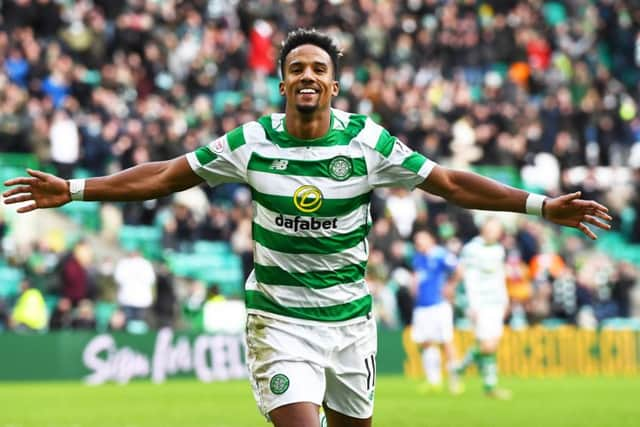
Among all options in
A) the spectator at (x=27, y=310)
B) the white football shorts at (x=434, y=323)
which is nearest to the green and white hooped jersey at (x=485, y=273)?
the white football shorts at (x=434, y=323)

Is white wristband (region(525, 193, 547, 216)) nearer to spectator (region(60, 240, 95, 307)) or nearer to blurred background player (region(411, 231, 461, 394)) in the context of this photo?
blurred background player (region(411, 231, 461, 394))

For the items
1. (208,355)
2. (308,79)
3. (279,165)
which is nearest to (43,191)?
(279,165)

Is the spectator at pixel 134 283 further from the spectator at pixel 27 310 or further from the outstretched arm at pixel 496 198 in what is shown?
the outstretched arm at pixel 496 198

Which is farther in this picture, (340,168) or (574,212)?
(574,212)

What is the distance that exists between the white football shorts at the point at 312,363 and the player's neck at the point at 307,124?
0.99 meters

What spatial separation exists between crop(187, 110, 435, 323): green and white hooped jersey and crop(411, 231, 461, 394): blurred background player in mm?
12897

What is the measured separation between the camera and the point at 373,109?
2797cm

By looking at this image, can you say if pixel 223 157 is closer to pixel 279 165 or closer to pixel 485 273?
pixel 279 165

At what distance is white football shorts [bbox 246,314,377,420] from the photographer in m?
7.11

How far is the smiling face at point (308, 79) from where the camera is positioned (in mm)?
7156

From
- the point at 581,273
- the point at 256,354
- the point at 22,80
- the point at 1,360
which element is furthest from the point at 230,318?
the point at 256,354

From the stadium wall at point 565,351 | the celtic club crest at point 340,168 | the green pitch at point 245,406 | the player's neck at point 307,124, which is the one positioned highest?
the player's neck at point 307,124

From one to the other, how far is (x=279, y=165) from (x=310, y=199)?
254 millimetres

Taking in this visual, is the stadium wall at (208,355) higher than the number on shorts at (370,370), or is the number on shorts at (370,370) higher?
the number on shorts at (370,370)
